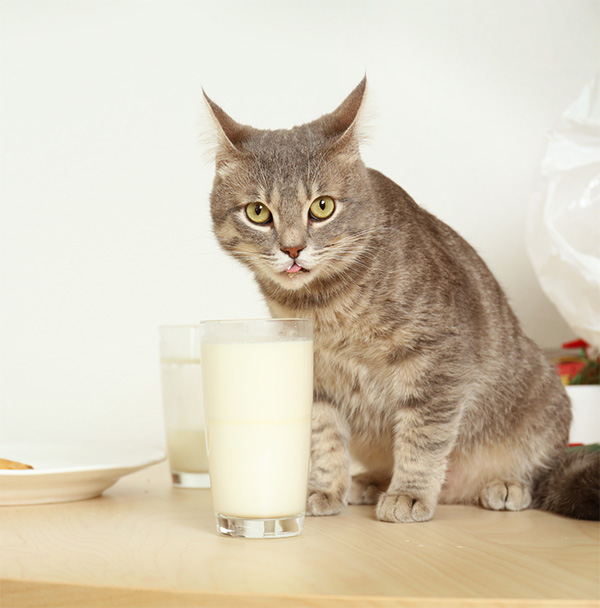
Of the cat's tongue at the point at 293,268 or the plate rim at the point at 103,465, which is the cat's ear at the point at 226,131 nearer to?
the cat's tongue at the point at 293,268

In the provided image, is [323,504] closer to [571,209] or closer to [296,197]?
[296,197]

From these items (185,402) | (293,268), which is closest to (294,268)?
(293,268)

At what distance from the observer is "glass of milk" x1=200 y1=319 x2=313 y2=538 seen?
854 mm

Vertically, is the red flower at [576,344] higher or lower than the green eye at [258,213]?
lower

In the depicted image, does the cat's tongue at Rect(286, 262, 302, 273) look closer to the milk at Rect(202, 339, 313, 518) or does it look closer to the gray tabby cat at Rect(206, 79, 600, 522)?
the gray tabby cat at Rect(206, 79, 600, 522)

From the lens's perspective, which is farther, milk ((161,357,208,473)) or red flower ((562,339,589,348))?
red flower ((562,339,589,348))

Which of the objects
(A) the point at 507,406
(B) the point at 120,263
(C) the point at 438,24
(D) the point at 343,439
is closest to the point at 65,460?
(D) the point at 343,439

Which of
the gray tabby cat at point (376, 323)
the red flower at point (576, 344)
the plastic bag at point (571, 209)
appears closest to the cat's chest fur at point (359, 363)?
the gray tabby cat at point (376, 323)

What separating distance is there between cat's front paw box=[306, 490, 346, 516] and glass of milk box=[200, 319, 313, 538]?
172 millimetres

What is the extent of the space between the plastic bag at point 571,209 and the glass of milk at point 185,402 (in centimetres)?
73

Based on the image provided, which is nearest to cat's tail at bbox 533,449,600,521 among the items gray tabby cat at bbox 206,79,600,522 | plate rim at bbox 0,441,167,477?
gray tabby cat at bbox 206,79,600,522

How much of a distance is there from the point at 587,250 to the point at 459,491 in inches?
24.2

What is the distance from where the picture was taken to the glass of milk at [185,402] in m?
1.35

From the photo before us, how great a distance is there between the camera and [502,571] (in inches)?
29.3
